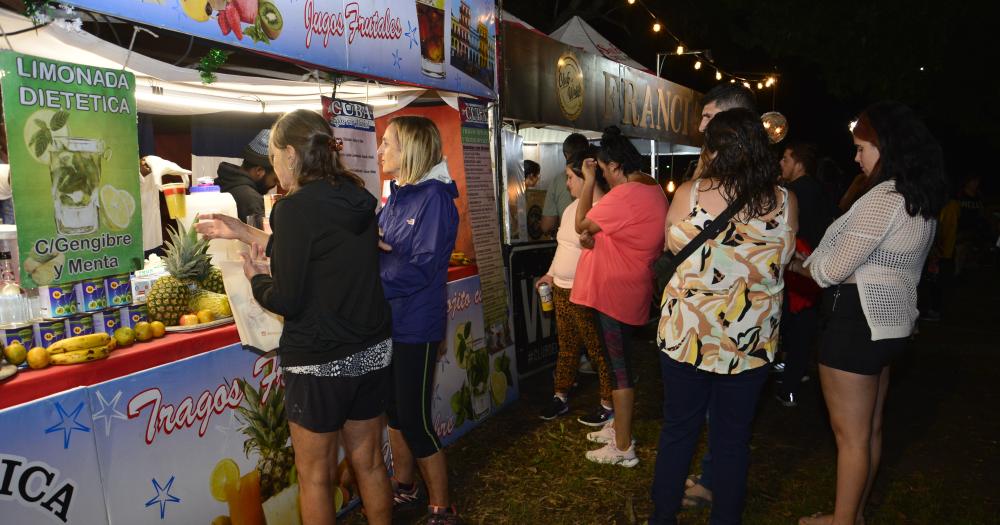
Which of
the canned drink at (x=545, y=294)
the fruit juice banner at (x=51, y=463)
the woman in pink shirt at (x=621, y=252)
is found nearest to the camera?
the fruit juice banner at (x=51, y=463)

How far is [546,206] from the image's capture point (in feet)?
26.2

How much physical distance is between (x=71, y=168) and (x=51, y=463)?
104 cm

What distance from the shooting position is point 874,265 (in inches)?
110

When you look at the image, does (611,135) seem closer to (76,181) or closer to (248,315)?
(248,315)

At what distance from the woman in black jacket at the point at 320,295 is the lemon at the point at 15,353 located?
0.70 m

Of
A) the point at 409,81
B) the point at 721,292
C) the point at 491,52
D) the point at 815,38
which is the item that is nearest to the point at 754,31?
the point at 815,38

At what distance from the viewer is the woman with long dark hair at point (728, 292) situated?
8.75 feet

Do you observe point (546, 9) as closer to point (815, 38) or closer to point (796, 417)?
point (815, 38)

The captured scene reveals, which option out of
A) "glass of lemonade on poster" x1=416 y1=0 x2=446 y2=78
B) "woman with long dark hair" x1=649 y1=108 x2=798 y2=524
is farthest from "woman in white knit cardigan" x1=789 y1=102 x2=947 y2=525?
"glass of lemonade on poster" x1=416 y1=0 x2=446 y2=78

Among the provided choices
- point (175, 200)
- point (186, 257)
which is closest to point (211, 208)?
point (175, 200)

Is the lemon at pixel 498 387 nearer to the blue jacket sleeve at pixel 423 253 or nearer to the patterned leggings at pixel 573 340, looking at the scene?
the patterned leggings at pixel 573 340

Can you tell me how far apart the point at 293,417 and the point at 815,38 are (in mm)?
17497

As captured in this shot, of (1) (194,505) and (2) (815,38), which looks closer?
(1) (194,505)

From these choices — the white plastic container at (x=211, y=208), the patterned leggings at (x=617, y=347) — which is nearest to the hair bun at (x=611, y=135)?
the patterned leggings at (x=617, y=347)
